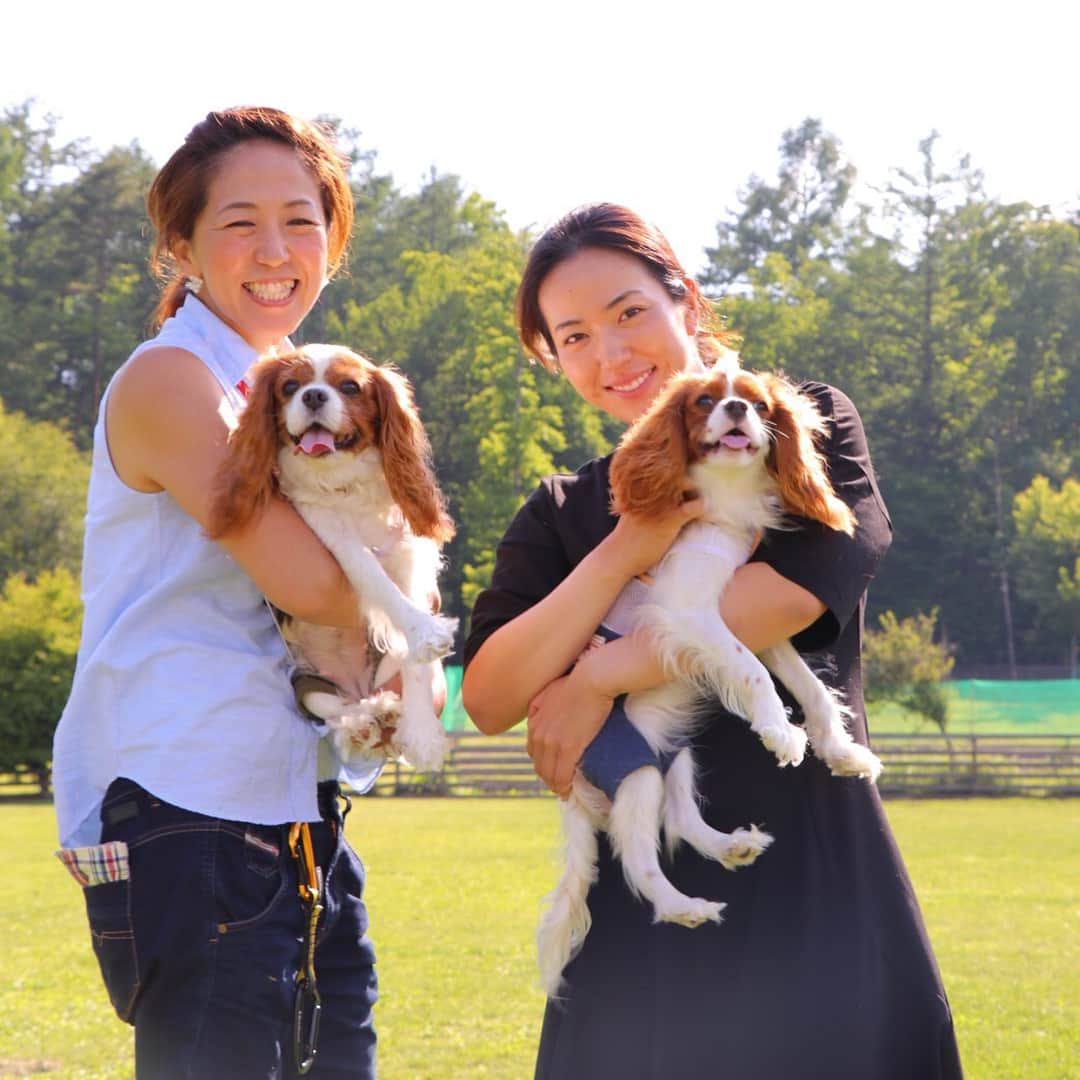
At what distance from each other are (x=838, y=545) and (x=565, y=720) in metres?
0.79

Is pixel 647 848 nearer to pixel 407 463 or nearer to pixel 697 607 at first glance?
pixel 697 607

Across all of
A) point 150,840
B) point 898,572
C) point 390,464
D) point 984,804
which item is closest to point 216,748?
point 150,840

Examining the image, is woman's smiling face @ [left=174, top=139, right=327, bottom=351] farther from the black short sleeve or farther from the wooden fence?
the wooden fence

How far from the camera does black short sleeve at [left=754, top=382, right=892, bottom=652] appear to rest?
11.8ft

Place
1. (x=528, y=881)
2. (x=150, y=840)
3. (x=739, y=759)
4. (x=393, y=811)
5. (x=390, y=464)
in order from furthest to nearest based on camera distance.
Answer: (x=393, y=811)
(x=528, y=881)
(x=390, y=464)
(x=739, y=759)
(x=150, y=840)

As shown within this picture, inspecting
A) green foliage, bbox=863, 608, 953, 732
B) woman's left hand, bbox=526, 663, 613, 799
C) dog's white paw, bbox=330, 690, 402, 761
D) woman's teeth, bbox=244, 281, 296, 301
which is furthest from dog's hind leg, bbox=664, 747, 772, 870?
green foliage, bbox=863, 608, 953, 732

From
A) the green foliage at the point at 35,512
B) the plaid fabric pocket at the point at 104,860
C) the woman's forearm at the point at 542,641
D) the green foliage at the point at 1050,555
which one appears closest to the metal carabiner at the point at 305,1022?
the plaid fabric pocket at the point at 104,860

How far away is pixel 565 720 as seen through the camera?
3.81m

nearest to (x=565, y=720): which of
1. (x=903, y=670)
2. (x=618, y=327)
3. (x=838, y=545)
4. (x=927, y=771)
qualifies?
(x=838, y=545)

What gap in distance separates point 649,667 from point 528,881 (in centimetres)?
1608

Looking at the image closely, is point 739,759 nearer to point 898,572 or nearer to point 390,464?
point 390,464

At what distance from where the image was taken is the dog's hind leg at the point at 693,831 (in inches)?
137

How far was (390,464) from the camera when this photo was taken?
13.7 ft

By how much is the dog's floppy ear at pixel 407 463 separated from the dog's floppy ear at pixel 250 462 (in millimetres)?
344
